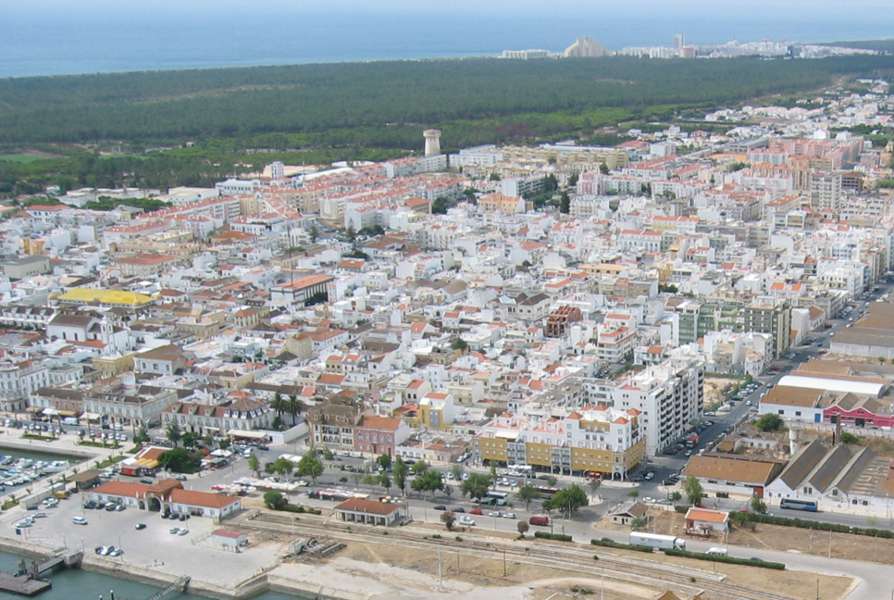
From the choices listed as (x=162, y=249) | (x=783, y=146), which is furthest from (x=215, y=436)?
(x=783, y=146)

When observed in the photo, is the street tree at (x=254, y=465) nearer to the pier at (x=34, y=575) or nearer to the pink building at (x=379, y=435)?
the pink building at (x=379, y=435)

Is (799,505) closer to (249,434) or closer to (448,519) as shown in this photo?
(448,519)

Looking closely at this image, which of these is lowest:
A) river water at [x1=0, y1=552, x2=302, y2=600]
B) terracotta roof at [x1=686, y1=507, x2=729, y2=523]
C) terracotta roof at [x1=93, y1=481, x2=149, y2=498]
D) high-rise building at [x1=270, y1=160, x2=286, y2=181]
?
river water at [x1=0, y1=552, x2=302, y2=600]

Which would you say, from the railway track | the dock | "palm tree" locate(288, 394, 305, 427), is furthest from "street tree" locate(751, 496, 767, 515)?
the dock

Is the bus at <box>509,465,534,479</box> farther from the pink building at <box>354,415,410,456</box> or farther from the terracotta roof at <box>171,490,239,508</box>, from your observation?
the terracotta roof at <box>171,490,239,508</box>

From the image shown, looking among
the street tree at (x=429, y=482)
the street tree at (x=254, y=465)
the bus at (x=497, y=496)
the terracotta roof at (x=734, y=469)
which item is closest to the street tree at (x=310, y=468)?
the street tree at (x=254, y=465)

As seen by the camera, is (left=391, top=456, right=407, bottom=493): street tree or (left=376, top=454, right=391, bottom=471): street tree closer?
(left=391, top=456, right=407, bottom=493): street tree

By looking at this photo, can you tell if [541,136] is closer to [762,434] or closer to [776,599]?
[762,434]
